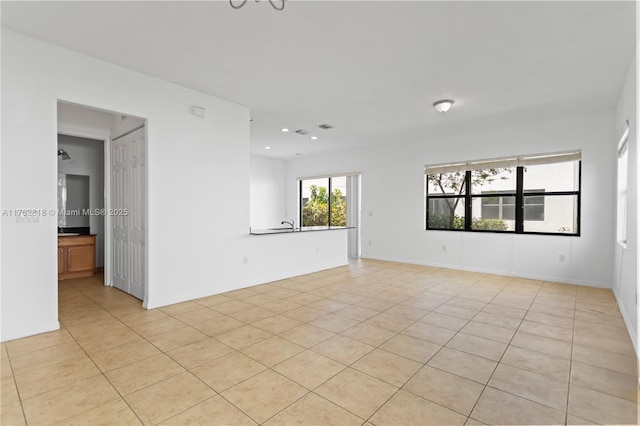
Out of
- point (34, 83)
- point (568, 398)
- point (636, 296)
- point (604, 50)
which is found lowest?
point (568, 398)

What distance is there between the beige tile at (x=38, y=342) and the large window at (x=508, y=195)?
6329 mm

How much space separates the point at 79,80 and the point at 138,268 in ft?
7.59

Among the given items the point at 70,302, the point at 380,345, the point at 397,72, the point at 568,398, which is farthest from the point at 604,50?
the point at 70,302

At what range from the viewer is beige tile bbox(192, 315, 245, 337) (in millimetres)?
3182

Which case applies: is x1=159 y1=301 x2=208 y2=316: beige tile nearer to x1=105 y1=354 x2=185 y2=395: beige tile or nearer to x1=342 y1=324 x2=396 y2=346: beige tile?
x1=105 y1=354 x2=185 y2=395: beige tile

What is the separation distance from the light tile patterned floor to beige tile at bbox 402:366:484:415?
0.04ft

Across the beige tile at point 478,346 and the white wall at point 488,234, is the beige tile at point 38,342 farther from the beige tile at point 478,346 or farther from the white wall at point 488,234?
the white wall at point 488,234

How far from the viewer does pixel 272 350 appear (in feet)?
9.07

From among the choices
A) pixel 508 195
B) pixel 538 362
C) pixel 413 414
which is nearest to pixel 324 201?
pixel 508 195

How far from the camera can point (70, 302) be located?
4059 mm

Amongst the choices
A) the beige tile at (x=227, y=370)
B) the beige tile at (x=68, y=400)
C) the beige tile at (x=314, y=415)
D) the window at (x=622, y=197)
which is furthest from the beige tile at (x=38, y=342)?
the window at (x=622, y=197)

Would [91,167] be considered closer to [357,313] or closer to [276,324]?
[276,324]

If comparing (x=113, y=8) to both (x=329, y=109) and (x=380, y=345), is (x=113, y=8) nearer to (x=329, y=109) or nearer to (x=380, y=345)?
(x=329, y=109)

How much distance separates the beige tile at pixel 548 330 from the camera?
122 inches
